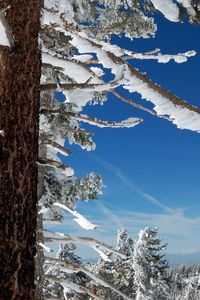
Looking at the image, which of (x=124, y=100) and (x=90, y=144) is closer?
(x=124, y=100)

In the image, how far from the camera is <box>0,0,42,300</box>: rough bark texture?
3.00 meters

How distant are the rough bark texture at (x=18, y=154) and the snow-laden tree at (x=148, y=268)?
3695 cm

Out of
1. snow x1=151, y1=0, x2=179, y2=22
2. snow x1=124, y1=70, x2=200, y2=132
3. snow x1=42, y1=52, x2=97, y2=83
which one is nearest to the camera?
→ snow x1=124, y1=70, x2=200, y2=132

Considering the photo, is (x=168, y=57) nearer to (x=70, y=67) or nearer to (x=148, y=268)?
(x=70, y=67)

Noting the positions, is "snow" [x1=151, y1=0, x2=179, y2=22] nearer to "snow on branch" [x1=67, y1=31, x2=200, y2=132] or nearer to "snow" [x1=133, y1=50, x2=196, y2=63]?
"snow on branch" [x1=67, y1=31, x2=200, y2=132]

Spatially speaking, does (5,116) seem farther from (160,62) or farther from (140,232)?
→ (140,232)

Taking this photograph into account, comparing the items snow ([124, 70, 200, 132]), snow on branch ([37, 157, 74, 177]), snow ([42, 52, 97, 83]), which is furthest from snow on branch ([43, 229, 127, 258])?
snow ([124, 70, 200, 132])

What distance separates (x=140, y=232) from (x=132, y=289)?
17.6ft

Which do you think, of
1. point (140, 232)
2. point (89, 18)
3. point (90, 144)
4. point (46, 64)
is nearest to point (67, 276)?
point (140, 232)

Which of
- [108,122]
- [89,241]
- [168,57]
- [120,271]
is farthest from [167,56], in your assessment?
[120,271]

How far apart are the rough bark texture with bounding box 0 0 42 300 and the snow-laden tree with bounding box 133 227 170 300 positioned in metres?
36.9

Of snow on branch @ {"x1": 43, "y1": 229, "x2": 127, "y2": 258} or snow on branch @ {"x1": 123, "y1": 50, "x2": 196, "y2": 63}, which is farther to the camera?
snow on branch @ {"x1": 43, "y1": 229, "x2": 127, "y2": 258}

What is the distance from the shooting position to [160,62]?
380cm

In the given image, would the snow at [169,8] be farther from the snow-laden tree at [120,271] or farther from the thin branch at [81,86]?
the snow-laden tree at [120,271]
